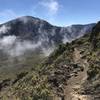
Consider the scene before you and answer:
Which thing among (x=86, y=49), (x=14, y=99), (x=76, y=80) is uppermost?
(x=86, y=49)

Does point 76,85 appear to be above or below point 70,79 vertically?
below

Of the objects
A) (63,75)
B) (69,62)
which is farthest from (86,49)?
(63,75)

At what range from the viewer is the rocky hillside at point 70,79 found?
3369 inches

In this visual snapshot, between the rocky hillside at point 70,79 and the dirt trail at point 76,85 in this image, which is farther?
the rocky hillside at point 70,79

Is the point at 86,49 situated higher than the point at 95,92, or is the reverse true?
the point at 86,49

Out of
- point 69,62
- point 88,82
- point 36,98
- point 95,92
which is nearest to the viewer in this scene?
point 95,92

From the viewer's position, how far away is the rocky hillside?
8556cm

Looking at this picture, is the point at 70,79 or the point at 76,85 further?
the point at 70,79

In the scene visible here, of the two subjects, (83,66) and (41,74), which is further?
(41,74)

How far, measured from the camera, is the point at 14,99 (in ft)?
344

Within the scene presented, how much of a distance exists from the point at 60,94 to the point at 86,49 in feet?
97.5

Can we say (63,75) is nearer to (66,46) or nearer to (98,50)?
(98,50)

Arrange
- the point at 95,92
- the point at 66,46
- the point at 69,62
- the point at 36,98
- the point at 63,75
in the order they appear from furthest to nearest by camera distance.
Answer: the point at 66,46, the point at 69,62, the point at 63,75, the point at 36,98, the point at 95,92

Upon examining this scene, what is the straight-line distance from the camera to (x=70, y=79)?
318 ft
